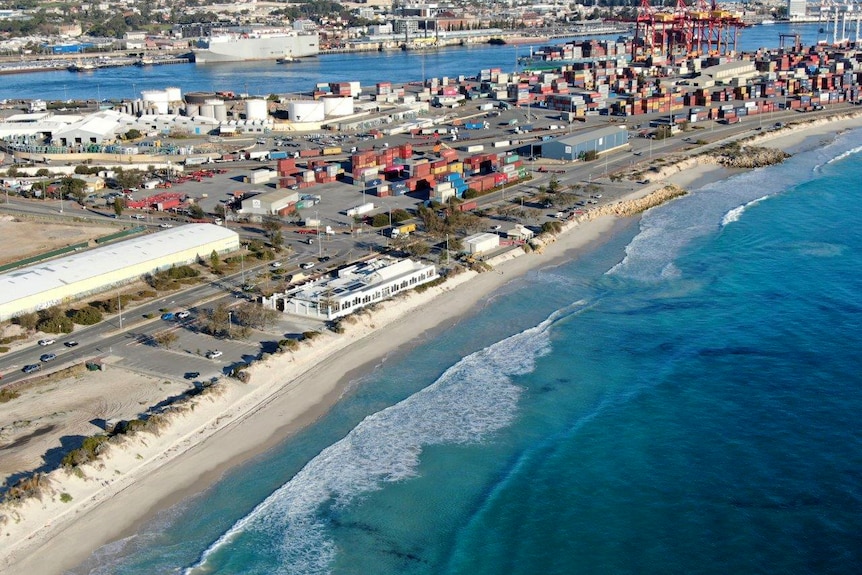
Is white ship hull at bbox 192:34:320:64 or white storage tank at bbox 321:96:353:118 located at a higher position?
white ship hull at bbox 192:34:320:64

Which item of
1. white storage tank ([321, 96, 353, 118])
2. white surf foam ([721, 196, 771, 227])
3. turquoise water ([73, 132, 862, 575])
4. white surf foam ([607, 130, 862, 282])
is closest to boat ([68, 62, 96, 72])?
white storage tank ([321, 96, 353, 118])

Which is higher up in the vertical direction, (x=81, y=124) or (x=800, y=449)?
(x=81, y=124)

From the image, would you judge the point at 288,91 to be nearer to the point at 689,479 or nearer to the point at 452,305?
the point at 452,305

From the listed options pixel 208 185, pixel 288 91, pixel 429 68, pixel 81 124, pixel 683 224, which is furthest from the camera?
pixel 429 68

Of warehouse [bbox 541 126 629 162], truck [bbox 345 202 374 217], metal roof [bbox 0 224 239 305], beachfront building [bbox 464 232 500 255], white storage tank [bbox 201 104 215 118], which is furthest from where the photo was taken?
white storage tank [bbox 201 104 215 118]

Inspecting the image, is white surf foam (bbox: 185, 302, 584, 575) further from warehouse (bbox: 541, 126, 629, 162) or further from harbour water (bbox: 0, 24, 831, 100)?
harbour water (bbox: 0, 24, 831, 100)

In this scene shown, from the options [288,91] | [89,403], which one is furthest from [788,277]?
[288,91]

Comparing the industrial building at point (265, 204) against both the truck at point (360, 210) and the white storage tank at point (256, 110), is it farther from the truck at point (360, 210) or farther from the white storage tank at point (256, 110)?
the white storage tank at point (256, 110)
